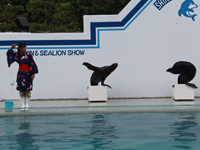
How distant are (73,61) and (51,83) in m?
0.90

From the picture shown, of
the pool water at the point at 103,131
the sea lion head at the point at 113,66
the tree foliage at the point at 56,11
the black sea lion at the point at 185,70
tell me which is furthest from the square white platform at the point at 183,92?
the tree foliage at the point at 56,11

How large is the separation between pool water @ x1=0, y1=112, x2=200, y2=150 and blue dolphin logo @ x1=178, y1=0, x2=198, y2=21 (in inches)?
155

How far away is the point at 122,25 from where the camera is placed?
1156 centimetres

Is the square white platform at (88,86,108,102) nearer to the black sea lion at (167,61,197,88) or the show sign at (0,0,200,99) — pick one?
the show sign at (0,0,200,99)

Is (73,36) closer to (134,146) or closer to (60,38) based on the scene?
(60,38)

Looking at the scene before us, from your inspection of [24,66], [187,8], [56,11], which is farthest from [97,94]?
[56,11]

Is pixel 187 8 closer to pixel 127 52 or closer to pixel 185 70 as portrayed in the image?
pixel 185 70

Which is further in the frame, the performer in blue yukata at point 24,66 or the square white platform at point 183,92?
the square white platform at point 183,92

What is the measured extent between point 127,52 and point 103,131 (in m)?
5.12

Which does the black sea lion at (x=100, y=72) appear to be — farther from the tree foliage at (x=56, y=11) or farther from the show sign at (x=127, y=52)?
the tree foliage at (x=56, y=11)

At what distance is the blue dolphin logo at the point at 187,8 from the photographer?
11.6 metres

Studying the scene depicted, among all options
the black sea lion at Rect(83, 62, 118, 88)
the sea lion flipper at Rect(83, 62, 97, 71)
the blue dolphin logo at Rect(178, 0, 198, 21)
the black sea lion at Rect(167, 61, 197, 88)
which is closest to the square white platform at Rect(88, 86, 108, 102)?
the black sea lion at Rect(83, 62, 118, 88)

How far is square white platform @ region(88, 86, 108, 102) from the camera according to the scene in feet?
35.2

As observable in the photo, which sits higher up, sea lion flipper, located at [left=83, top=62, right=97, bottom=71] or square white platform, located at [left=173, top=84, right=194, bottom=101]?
sea lion flipper, located at [left=83, top=62, right=97, bottom=71]
